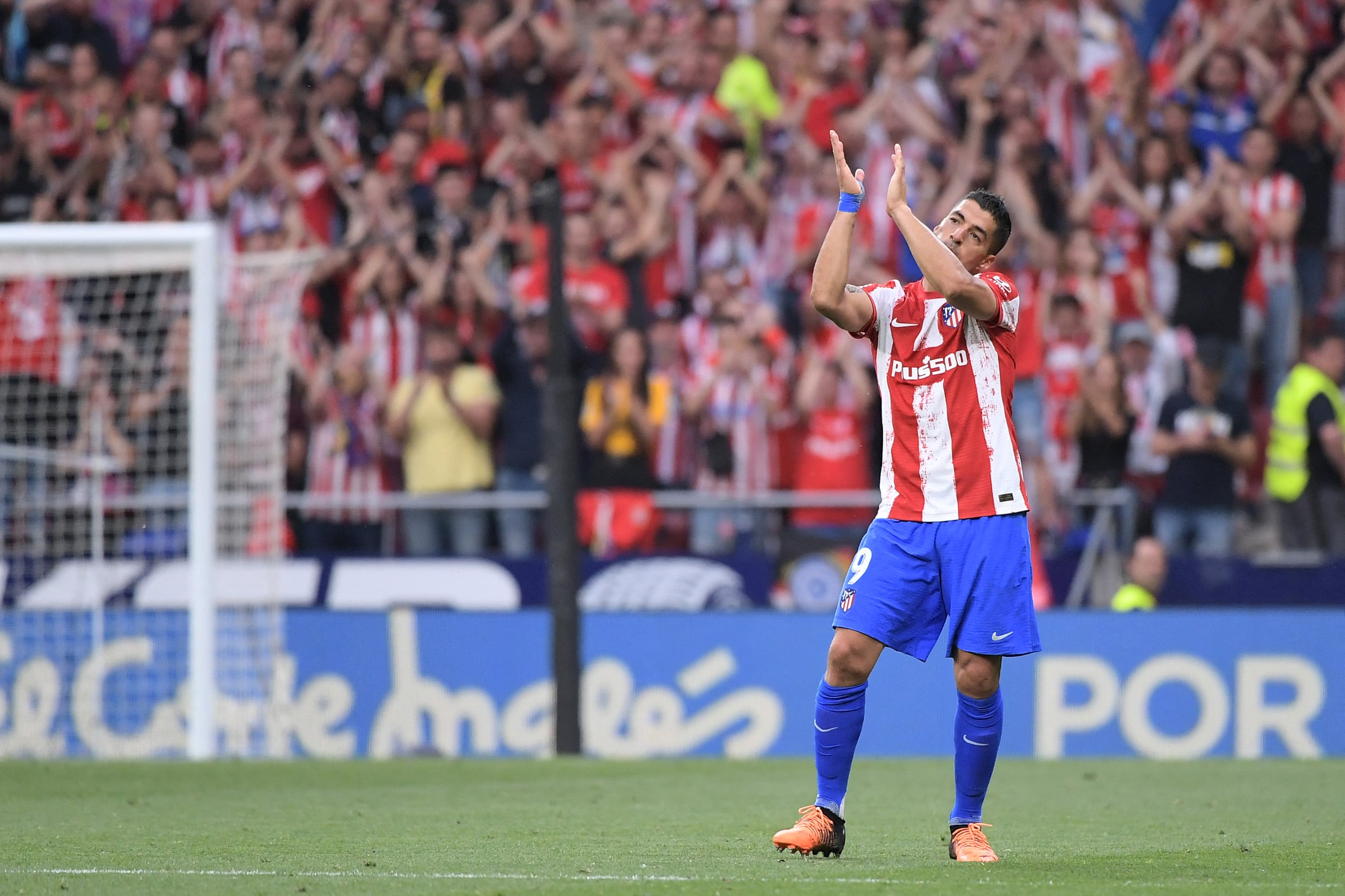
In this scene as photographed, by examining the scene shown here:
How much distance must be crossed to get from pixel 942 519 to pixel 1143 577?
693cm

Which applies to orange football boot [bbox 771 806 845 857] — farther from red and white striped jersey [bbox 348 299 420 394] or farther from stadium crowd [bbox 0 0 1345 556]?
red and white striped jersey [bbox 348 299 420 394]

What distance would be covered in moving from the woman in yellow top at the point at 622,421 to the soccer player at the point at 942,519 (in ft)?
24.2

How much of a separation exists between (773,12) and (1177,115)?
366cm

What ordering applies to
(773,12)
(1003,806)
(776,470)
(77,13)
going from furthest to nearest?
(77,13) → (773,12) → (776,470) → (1003,806)

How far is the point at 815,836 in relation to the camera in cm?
631

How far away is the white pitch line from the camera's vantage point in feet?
17.9

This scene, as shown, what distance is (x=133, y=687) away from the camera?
13.3 meters

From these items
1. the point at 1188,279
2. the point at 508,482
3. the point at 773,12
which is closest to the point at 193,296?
the point at 508,482

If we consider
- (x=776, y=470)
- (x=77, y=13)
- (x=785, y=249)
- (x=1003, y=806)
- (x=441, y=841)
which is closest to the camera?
(x=441, y=841)

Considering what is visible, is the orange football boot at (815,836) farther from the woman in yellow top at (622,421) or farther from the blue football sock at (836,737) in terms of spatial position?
the woman in yellow top at (622,421)

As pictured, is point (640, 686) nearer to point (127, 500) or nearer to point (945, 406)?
point (127, 500)

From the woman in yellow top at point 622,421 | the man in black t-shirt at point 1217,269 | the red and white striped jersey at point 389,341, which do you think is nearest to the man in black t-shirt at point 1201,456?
the man in black t-shirt at point 1217,269

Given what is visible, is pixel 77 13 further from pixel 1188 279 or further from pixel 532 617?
pixel 1188 279

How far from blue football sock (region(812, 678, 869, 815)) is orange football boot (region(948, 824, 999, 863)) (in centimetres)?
41
